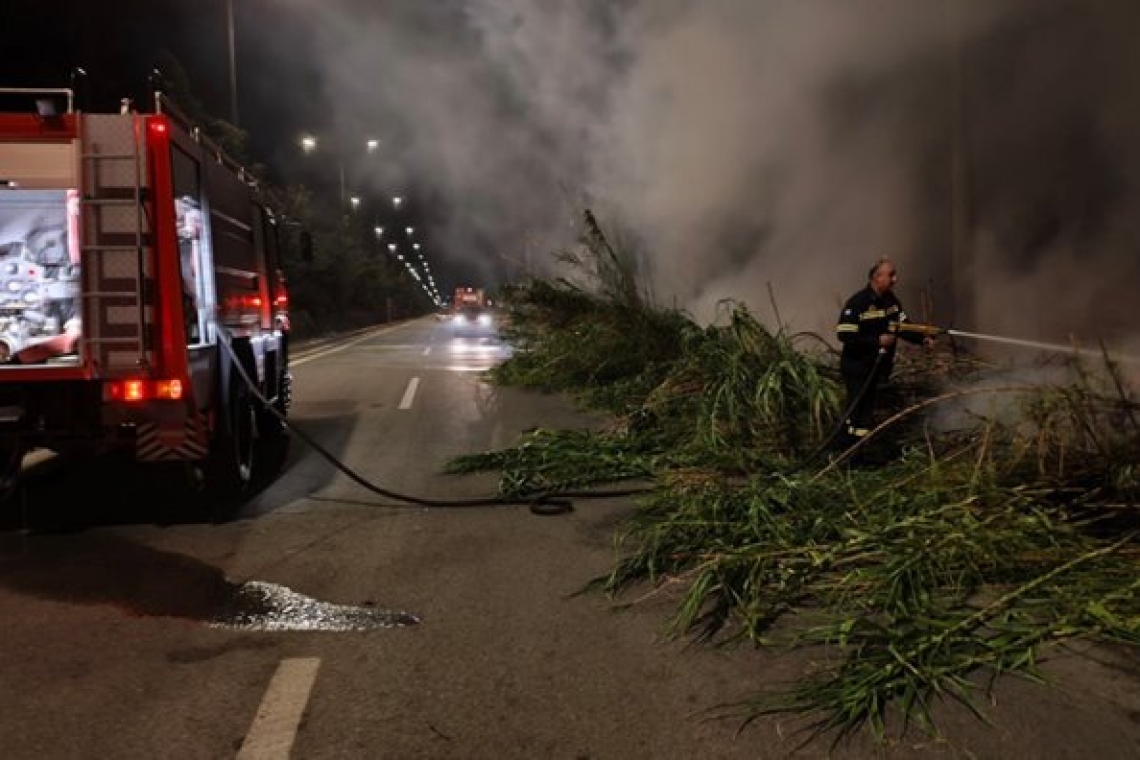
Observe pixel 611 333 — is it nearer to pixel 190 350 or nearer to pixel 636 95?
pixel 636 95

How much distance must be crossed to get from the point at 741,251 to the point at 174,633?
10.5 metres

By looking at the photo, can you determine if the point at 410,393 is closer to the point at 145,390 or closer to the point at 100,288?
the point at 145,390

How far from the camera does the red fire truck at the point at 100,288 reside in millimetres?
5418

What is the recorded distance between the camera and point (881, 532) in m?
4.49

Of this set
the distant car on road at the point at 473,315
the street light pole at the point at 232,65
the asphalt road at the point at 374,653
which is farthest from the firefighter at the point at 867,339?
the distant car on road at the point at 473,315

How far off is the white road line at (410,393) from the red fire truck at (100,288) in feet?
18.5

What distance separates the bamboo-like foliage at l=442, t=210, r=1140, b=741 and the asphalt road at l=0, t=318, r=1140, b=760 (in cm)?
19

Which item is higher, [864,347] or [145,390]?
[864,347]

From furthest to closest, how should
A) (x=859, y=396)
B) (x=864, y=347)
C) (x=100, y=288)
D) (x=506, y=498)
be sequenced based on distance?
1. (x=864, y=347)
2. (x=506, y=498)
3. (x=859, y=396)
4. (x=100, y=288)

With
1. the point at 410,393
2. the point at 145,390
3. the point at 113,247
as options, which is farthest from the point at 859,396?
the point at 410,393

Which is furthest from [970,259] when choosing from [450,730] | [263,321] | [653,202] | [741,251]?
[450,730]

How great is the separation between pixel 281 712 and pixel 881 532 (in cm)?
279

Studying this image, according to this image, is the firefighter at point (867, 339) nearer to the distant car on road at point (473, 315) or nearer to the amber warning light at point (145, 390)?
the amber warning light at point (145, 390)

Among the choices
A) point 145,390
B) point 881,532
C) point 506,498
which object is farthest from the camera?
point 506,498
